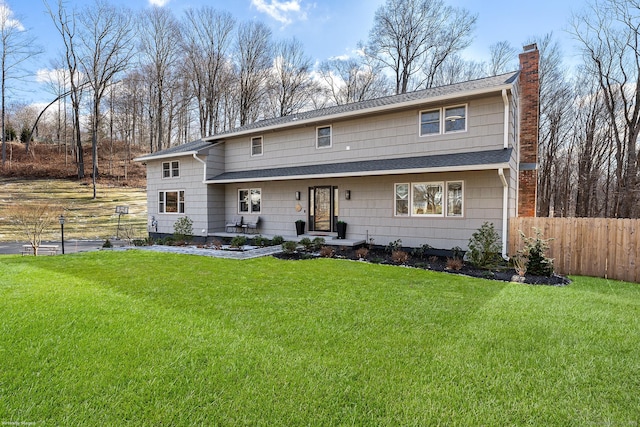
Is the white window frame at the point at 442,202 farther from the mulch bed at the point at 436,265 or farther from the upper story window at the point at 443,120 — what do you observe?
the upper story window at the point at 443,120

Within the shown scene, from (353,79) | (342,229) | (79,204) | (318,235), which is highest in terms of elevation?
(353,79)

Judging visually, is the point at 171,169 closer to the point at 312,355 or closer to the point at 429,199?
the point at 429,199

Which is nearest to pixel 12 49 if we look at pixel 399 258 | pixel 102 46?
pixel 102 46

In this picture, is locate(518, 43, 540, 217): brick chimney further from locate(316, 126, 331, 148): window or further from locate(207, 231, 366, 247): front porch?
locate(316, 126, 331, 148): window

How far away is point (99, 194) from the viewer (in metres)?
24.0

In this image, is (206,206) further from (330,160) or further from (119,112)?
(119,112)

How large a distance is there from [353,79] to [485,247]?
69.4ft

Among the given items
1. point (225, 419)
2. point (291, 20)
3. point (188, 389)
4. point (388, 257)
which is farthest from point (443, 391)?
point (291, 20)

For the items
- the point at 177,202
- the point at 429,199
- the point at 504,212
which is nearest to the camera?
the point at 504,212

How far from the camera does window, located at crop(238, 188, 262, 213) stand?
14164mm

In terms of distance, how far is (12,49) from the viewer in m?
24.8

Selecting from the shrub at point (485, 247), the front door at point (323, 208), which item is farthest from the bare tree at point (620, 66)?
the front door at point (323, 208)

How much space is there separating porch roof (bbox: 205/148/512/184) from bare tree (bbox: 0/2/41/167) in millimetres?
22770

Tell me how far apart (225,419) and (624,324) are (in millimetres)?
4943
